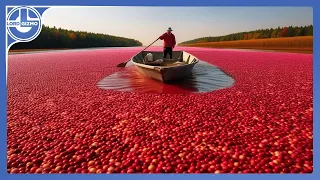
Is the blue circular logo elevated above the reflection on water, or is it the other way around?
the blue circular logo

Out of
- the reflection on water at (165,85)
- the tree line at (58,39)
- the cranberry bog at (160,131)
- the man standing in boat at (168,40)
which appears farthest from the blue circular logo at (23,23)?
the man standing in boat at (168,40)

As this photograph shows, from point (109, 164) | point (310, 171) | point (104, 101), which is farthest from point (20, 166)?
point (310, 171)

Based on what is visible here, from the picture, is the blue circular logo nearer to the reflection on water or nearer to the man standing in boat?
the reflection on water

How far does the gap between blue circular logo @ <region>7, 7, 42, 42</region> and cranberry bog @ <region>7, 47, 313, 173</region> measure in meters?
0.57

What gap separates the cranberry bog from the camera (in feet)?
10.0

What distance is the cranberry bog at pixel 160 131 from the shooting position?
305 cm

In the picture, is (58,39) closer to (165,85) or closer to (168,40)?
(165,85)

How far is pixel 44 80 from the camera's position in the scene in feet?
26.9

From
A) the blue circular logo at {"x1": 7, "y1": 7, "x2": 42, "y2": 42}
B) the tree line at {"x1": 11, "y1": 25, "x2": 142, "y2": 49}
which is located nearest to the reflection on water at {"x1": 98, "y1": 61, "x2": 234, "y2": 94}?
the tree line at {"x1": 11, "y1": 25, "x2": 142, "y2": 49}

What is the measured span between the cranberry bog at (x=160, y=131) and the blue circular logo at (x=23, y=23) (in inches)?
22.3

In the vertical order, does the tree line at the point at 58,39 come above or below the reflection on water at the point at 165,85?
above

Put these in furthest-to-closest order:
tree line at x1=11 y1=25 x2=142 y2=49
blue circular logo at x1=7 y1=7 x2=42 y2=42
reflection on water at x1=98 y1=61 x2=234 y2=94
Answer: reflection on water at x1=98 y1=61 x2=234 y2=94
tree line at x1=11 y1=25 x2=142 y2=49
blue circular logo at x1=7 y1=7 x2=42 y2=42

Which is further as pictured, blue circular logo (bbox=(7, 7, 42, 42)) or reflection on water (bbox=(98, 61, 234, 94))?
reflection on water (bbox=(98, 61, 234, 94))

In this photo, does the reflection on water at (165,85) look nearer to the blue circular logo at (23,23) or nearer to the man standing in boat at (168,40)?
the man standing in boat at (168,40)
